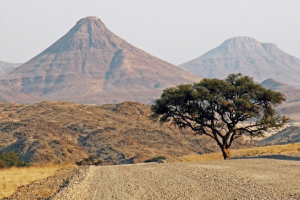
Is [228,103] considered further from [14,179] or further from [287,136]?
[287,136]

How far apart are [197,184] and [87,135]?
168 feet

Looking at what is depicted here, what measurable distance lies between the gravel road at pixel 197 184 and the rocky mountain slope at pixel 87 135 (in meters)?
26.7

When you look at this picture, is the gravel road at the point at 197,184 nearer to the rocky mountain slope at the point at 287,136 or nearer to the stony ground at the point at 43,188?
the stony ground at the point at 43,188

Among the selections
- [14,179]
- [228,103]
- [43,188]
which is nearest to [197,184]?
Result: [43,188]

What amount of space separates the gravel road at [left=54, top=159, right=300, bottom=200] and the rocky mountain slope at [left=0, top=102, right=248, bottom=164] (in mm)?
26714

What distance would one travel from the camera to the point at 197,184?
49.8ft

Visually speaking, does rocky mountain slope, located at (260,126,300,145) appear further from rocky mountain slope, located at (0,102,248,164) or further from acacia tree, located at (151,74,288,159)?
acacia tree, located at (151,74,288,159)

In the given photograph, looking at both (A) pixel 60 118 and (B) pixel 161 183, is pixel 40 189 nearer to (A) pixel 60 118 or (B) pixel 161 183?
(B) pixel 161 183

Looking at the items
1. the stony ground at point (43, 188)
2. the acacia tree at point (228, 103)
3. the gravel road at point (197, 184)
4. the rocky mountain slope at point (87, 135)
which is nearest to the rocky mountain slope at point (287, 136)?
the rocky mountain slope at point (87, 135)

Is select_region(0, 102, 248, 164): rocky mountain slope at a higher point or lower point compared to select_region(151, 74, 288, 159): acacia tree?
lower

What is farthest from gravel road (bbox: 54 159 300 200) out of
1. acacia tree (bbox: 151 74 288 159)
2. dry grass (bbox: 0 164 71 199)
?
acacia tree (bbox: 151 74 288 159)

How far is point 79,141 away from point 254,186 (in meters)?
51.6

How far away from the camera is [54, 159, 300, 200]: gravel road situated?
520 inches

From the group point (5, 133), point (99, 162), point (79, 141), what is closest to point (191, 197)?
point (99, 162)
